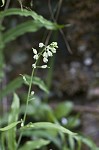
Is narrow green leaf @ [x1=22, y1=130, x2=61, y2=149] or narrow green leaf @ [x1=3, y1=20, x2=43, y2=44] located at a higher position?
narrow green leaf @ [x1=3, y1=20, x2=43, y2=44]

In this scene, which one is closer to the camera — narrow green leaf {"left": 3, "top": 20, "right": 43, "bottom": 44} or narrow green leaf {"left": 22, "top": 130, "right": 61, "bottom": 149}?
narrow green leaf {"left": 3, "top": 20, "right": 43, "bottom": 44}

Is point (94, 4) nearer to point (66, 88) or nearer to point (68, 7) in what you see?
point (68, 7)

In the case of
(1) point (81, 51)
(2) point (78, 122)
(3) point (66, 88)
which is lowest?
(2) point (78, 122)

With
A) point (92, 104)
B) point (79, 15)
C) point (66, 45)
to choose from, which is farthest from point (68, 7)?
point (92, 104)

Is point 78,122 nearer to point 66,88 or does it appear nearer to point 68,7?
point 66,88

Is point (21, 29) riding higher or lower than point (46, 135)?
higher

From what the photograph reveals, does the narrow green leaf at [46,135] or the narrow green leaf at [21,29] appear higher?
the narrow green leaf at [21,29]

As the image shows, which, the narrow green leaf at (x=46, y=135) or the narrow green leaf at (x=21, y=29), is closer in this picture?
the narrow green leaf at (x=21, y=29)

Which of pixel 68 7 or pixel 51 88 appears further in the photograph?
pixel 51 88

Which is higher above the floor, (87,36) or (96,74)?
(87,36)

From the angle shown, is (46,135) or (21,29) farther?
(46,135)
